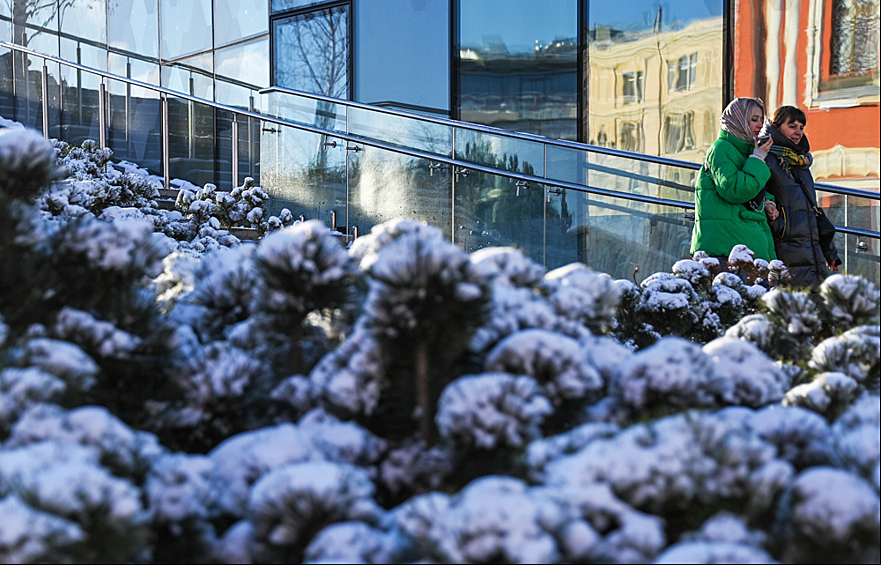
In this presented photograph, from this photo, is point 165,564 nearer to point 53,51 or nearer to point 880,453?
point 880,453

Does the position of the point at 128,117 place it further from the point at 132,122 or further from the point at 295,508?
the point at 295,508

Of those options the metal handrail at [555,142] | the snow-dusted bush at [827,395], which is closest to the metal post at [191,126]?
the metal handrail at [555,142]

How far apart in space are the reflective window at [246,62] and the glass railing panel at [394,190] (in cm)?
310

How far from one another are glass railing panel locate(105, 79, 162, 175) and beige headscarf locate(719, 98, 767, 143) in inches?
380

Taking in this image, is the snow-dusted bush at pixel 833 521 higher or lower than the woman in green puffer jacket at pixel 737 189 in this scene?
lower

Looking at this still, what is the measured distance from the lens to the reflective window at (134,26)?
13992 millimetres

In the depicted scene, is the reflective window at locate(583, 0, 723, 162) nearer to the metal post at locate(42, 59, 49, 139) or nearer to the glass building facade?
the glass building facade

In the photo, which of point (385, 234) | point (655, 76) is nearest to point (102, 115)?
point (655, 76)

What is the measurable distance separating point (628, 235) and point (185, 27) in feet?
27.4

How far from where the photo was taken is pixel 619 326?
145 inches

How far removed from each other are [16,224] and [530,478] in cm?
103

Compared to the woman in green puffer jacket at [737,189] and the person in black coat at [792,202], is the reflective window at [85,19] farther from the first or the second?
the person in black coat at [792,202]

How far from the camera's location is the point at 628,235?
8.80 meters

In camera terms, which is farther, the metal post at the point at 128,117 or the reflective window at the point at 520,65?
the metal post at the point at 128,117
